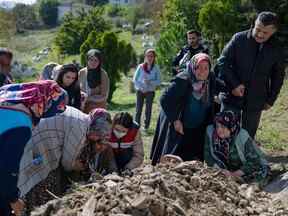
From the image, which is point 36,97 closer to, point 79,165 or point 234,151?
point 79,165

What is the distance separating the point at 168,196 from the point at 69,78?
2.44 m

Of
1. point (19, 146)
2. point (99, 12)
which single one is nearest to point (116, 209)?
point (19, 146)

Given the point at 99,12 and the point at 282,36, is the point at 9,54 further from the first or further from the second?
the point at 99,12

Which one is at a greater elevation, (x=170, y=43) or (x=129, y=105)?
(x=170, y=43)

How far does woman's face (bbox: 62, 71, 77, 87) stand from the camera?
5.53 m

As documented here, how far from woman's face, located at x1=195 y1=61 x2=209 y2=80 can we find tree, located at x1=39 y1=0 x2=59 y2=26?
62175 mm

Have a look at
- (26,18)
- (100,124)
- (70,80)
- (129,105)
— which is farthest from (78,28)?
(26,18)

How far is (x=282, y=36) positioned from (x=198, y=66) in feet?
29.4

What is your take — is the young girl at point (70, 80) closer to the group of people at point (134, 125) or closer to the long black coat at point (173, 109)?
the group of people at point (134, 125)

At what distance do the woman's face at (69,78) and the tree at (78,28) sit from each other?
67.1 ft

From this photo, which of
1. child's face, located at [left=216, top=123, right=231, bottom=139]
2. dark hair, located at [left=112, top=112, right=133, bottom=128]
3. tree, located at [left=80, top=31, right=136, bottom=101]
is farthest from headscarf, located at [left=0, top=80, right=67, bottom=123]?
tree, located at [left=80, top=31, right=136, bottom=101]

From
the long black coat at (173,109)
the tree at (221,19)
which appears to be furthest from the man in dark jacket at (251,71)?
the tree at (221,19)

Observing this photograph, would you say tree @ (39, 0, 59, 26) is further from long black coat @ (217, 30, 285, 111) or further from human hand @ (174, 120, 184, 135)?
human hand @ (174, 120, 184, 135)

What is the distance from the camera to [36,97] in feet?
10.8
